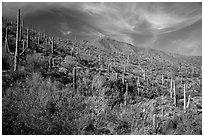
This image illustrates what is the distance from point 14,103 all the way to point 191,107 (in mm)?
8015

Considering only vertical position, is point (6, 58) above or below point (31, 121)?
above

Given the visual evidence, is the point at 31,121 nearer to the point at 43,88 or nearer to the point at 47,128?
the point at 47,128

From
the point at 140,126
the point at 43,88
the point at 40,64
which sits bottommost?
the point at 140,126

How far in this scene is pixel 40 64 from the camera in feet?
36.6

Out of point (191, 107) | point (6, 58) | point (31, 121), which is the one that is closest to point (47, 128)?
point (31, 121)

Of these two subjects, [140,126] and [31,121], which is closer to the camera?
[31,121]

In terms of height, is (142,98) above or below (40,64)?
below

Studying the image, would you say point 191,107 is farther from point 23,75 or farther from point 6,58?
point 6,58

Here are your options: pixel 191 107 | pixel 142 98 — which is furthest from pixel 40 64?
pixel 191 107

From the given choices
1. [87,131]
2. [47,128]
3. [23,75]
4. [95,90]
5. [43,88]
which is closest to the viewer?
[47,128]

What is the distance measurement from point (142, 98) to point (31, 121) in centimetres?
633

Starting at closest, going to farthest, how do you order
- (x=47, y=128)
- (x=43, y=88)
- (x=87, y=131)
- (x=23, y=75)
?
(x=47, y=128), (x=87, y=131), (x=43, y=88), (x=23, y=75)

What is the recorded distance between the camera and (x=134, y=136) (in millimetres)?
5531

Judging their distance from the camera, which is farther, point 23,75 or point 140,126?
point 23,75
